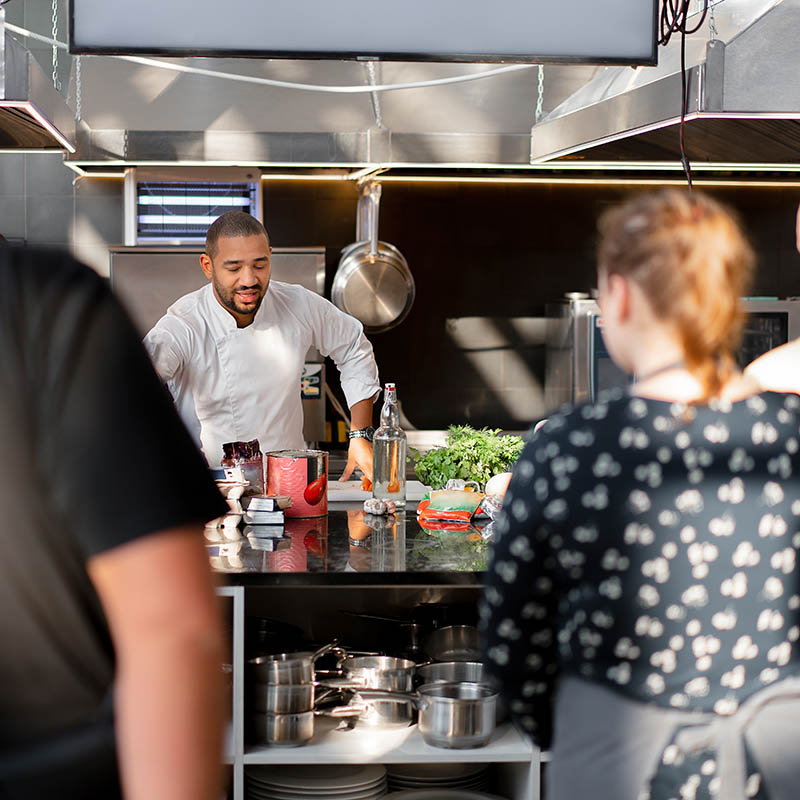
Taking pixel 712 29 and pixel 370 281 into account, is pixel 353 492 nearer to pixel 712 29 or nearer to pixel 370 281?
pixel 712 29

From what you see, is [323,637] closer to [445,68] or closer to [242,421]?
[242,421]

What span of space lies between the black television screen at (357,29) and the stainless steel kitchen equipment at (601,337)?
100 inches

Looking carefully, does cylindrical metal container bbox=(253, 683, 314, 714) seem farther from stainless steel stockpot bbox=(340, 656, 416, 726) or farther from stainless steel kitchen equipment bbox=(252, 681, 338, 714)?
stainless steel stockpot bbox=(340, 656, 416, 726)

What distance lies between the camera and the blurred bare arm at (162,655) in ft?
2.32

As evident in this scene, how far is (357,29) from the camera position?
2.39m

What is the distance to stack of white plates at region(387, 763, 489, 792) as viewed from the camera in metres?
2.42

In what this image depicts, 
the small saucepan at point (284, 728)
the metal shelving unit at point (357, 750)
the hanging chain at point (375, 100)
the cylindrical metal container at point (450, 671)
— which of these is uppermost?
the hanging chain at point (375, 100)

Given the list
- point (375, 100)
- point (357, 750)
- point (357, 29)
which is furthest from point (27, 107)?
point (375, 100)

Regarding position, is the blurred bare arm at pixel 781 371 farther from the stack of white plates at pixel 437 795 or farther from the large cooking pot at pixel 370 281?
the large cooking pot at pixel 370 281

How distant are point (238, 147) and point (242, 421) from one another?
1537 mm

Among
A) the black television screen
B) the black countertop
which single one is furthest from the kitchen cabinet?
the black television screen

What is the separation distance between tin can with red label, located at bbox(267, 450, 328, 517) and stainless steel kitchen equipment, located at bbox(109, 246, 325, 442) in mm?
2006

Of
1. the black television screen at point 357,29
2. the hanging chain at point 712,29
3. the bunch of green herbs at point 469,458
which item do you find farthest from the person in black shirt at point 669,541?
the bunch of green herbs at point 469,458

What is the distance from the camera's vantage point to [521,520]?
4.30 feet
